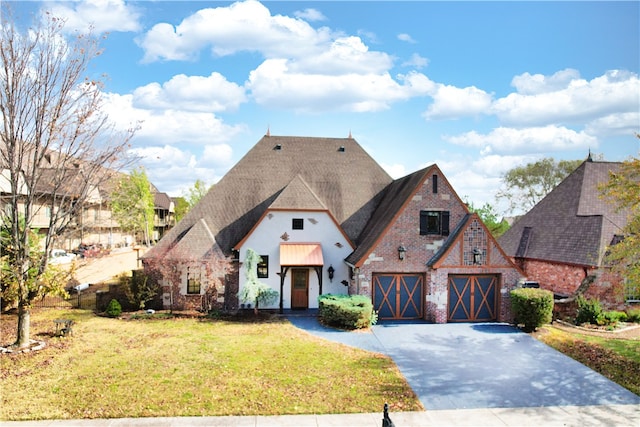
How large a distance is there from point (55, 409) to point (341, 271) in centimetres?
1517

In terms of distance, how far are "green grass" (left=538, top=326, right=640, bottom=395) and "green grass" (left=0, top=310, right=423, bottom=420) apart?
22.6 ft

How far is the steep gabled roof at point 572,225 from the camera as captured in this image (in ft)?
75.5

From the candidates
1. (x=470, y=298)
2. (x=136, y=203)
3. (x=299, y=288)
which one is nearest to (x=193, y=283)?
(x=299, y=288)

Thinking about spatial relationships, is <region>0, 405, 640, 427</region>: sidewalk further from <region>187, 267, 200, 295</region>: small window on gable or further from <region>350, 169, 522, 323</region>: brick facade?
<region>187, 267, 200, 295</region>: small window on gable

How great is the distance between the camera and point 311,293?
77.1 ft

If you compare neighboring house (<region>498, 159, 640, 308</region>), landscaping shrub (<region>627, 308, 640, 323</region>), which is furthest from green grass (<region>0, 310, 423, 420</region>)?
landscaping shrub (<region>627, 308, 640, 323</region>)

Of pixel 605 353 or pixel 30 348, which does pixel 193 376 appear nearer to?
pixel 30 348

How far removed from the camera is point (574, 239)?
24.2 meters

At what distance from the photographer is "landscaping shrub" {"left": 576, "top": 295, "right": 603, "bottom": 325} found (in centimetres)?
2022

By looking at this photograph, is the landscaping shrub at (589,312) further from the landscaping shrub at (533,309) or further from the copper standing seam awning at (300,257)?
the copper standing seam awning at (300,257)

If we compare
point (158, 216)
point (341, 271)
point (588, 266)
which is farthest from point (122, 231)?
point (588, 266)

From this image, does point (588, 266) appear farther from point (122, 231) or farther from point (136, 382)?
point (122, 231)

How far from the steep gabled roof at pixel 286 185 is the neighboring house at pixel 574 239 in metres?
10.0

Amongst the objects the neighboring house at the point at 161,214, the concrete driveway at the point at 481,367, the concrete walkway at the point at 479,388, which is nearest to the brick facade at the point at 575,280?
the concrete driveway at the point at 481,367
